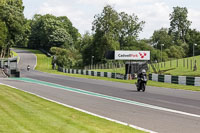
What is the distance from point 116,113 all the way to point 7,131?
487 cm

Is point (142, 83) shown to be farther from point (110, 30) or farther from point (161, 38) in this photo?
point (161, 38)

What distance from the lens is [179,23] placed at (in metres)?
126

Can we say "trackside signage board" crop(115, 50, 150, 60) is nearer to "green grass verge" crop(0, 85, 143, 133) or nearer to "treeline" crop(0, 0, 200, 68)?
"treeline" crop(0, 0, 200, 68)

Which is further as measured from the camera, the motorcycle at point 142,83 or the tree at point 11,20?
the tree at point 11,20

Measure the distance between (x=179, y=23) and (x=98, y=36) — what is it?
4521 centimetres

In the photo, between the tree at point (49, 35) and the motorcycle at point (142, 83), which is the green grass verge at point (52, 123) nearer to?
the motorcycle at point (142, 83)

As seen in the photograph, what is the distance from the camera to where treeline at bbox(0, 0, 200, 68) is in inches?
3455

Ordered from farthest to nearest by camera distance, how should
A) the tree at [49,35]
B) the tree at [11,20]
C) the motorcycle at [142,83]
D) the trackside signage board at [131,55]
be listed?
1. the tree at [49,35]
2. the tree at [11,20]
3. the trackside signage board at [131,55]
4. the motorcycle at [142,83]

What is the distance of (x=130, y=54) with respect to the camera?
4750 centimetres

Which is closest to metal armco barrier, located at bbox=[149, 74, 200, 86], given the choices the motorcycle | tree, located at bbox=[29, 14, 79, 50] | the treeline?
the motorcycle

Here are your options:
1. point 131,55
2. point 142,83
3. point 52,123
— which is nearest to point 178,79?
point 142,83

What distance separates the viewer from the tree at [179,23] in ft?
408

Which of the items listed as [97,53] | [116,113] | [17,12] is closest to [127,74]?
[116,113]

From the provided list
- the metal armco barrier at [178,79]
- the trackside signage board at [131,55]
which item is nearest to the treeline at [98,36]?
the trackside signage board at [131,55]
